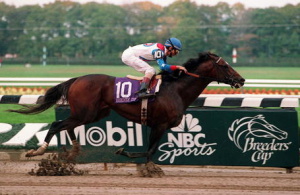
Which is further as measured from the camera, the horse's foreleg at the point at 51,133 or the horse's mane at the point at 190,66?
the horse's mane at the point at 190,66

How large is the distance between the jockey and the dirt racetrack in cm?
103

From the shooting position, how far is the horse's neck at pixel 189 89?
7.46m

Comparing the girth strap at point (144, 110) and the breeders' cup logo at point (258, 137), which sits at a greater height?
the girth strap at point (144, 110)

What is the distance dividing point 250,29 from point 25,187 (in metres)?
49.4

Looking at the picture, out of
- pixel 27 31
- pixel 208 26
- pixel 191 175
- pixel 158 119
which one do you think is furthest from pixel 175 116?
pixel 27 31

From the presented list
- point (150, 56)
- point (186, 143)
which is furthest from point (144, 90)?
point (186, 143)

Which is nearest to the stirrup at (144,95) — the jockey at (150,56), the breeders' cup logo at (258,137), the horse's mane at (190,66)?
the jockey at (150,56)

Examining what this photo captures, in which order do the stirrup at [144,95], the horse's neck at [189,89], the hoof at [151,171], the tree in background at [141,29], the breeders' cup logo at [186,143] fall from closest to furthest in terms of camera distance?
the hoof at [151,171] → the stirrup at [144,95] → the horse's neck at [189,89] → the breeders' cup logo at [186,143] → the tree in background at [141,29]

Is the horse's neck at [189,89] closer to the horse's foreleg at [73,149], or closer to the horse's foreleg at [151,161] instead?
the horse's foreleg at [151,161]

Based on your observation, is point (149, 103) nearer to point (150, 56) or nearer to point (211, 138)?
point (150, 56)

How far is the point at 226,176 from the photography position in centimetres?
708

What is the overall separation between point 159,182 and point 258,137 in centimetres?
155

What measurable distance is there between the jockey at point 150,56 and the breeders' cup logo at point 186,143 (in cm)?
62

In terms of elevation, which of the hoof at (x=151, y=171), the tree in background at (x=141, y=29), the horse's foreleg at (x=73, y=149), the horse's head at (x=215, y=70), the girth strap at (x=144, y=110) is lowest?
the tree in background at (x=141, y=29)
